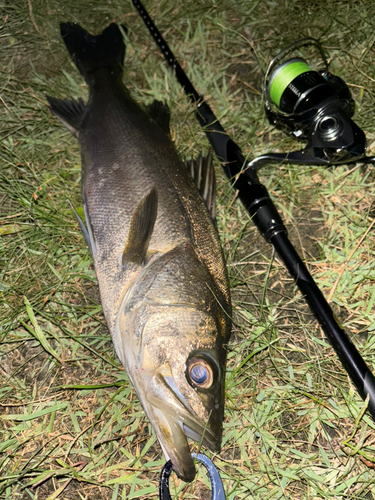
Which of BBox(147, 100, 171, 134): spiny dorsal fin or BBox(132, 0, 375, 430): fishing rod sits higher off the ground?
BBox(147, 100, 171, 134): spiny dorsal fin

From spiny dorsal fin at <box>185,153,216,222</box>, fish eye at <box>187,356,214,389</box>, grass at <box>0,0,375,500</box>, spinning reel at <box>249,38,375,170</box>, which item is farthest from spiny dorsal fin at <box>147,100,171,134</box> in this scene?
fish eye at <box>187,356,214,389</box>

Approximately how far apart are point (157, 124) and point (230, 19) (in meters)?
1.59

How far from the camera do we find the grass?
2.57 meters

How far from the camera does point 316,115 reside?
2879mm

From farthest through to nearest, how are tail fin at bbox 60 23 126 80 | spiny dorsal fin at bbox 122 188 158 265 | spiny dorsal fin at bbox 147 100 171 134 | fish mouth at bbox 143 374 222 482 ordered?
1. tail fin at bbox 60 23 126 80
2. spiny dorsal fin at bbox 147 100 171 134
3. spiny dorsal fin at bbox 122 188 158 265
4. fish mouth at bbox 143 374 222 482

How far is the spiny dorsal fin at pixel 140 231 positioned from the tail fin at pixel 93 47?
1.45 metres

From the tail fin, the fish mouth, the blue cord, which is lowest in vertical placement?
the blue cord

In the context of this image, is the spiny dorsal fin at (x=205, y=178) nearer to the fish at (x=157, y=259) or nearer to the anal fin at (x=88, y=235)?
the fish at (x=157, y=259)

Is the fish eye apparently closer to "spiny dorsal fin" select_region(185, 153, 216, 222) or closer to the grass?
the grass

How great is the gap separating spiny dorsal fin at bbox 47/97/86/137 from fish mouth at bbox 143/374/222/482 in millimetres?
2104

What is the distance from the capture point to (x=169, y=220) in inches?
103

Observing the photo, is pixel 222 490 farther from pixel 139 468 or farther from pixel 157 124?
pixel 157 124

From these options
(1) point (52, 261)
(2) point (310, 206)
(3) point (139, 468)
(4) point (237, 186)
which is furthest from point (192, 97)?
(3) point (139, 468)

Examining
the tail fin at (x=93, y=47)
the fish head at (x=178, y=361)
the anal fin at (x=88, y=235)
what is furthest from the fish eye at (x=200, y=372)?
the tail fin at (x=93, y=47)
